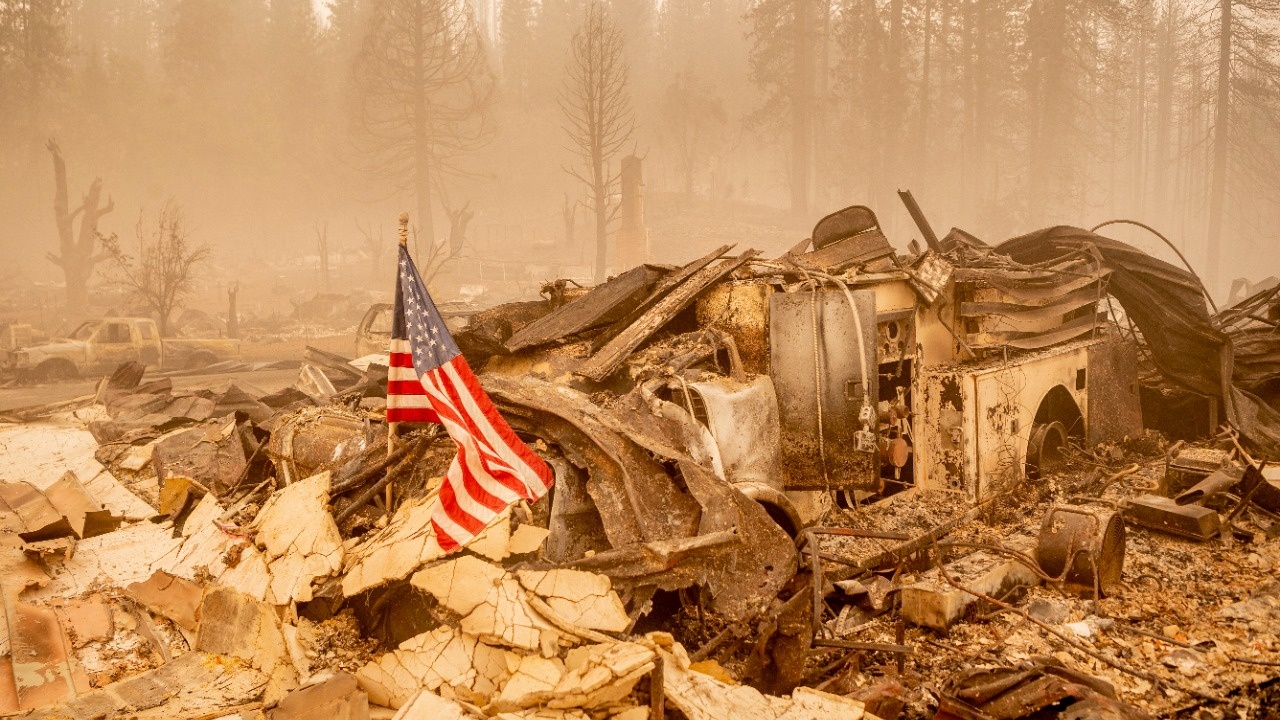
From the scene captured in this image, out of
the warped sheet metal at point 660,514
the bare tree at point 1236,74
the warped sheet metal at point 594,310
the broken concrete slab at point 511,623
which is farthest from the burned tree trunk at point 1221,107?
the broken concrete slab at point 511,623

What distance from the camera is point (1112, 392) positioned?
9.46m

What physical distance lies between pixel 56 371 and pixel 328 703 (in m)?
19.8

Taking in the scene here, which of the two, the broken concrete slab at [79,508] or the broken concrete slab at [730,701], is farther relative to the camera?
the broken concrete slab at [79,508]

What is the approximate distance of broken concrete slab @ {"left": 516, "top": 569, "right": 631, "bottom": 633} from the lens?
3514mm

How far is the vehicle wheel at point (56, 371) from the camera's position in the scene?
1809cm

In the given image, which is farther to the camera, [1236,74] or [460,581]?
[1236,74]

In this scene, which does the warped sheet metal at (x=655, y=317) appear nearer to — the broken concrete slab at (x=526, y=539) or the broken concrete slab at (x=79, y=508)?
the broken concrete slab at (x=526, y=539)

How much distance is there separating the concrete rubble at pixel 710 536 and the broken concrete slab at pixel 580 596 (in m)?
0.01

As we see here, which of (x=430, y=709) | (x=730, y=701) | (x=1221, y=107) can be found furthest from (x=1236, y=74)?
(x=430, y=709)

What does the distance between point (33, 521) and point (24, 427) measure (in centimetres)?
586

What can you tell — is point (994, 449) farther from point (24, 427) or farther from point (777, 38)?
point (777, 38)

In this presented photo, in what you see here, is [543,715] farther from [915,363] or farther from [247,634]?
[915,363]

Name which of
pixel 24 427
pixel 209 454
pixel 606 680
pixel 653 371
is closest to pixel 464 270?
pixel 24 427

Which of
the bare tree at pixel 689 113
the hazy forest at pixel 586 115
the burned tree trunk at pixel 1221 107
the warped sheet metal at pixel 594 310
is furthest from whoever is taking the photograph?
the bare tree at pixel 689 113
